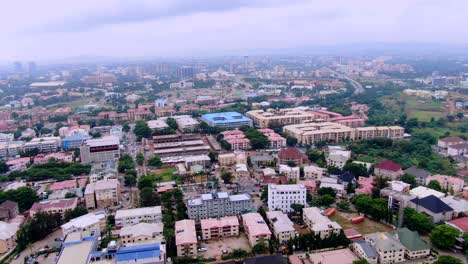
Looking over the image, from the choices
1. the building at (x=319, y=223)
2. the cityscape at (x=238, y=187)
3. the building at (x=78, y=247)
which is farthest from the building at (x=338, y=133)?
the building at (x=78, y=247)

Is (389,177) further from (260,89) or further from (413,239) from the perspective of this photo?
(260,89)

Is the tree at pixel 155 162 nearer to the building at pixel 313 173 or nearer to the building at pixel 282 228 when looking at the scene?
the building at pixel 313 173

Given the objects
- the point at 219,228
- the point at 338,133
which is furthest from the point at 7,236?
the point at 338,133

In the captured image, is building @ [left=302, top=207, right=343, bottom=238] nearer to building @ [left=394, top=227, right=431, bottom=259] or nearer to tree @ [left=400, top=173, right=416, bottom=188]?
building @ [left=394, top=227, right=431, bottom=259]

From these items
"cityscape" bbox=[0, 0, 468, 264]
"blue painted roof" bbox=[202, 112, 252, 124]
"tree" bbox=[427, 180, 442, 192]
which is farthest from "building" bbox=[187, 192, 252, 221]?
"blue painted roof" bbox=[202, 112, 252, 124]

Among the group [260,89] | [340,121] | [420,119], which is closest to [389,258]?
[340,121]
